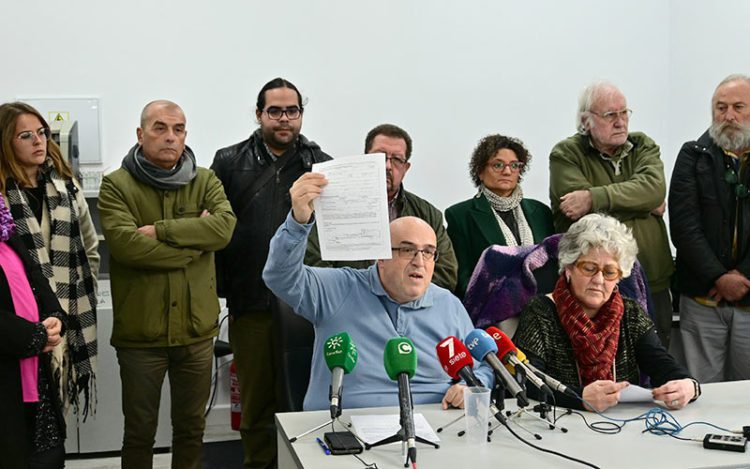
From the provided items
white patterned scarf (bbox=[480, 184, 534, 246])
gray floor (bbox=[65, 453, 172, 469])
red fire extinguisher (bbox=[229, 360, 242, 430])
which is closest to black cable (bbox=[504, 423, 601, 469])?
white patterned scarf (bbox=[480, 184, 534, 246])

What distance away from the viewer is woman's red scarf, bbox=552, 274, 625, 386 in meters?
2.83

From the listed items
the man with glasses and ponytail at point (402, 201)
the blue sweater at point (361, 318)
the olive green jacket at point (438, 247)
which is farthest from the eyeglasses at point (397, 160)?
the blue sweater at point (361, 318)

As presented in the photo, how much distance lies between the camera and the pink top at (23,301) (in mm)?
3072

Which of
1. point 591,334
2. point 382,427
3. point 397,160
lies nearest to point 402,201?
point 397,160

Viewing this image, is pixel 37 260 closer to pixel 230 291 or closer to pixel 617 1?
pixel 230 291

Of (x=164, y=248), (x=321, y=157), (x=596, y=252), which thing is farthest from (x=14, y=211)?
(x=596, y=252)

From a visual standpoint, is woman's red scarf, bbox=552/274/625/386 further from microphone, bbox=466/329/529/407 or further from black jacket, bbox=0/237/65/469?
black jacket, bbox=0/237/65/469

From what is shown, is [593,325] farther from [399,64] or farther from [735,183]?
[399,64]

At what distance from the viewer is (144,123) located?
11.8 ft

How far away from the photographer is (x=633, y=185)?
3895mm

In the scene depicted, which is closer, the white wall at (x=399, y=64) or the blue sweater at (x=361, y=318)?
the blue sweater at (x=361, y=318)

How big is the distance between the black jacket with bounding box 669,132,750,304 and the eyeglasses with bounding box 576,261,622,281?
119 centimetres

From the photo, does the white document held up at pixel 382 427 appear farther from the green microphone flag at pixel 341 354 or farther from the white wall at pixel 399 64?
the white wall at pixel 399 64

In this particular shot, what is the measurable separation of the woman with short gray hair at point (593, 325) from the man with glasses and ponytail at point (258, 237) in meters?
1.29
